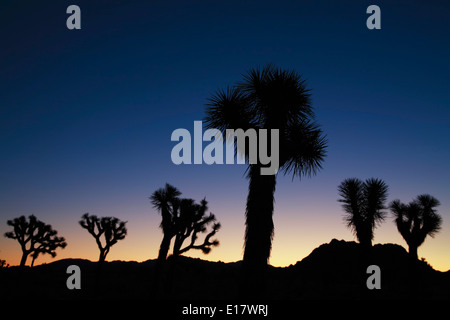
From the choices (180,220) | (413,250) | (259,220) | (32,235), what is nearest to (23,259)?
(32,235)

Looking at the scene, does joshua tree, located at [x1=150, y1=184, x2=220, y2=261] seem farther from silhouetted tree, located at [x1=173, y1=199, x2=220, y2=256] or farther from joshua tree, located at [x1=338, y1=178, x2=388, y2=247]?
joshua tree, located at [x1=338, y1=178, x2=388, y2=247]

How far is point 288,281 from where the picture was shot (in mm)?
24812

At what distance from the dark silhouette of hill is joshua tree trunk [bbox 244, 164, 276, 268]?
851 millimetres

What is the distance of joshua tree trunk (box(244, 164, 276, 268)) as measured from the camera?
25.3ft

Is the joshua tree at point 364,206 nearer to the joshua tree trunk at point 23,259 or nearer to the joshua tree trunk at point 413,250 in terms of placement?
the joshua tree trunk at point 413,250

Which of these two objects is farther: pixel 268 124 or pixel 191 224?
pixel 191 224

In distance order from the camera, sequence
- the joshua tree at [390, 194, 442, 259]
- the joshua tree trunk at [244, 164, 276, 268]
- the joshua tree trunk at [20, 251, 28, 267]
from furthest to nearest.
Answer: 1. the joshua tree trunk at [20, 251, 28, 267]
2. the joshua tree at [390, 194, 442, 259]
3. the joshua tree trunk at [244, 164, 276, 268]

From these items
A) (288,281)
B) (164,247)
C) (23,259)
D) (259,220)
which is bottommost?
(288,281)

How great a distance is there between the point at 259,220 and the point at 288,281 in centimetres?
1976

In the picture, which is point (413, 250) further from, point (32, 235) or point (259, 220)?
point (32, 235)

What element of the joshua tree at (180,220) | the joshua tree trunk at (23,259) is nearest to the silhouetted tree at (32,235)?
the joshua tree trunk at (23,259)

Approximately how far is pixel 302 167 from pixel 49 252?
2553 centimetres

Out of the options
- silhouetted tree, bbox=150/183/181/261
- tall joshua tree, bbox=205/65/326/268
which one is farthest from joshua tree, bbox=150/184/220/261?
tall joshua tree, bbox=205/65/326/268
